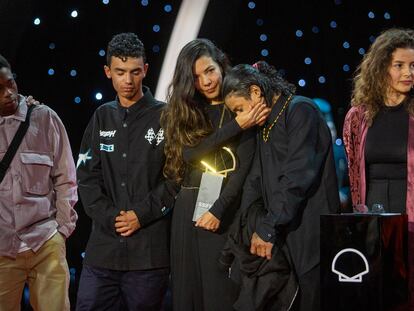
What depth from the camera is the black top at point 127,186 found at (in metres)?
3.48

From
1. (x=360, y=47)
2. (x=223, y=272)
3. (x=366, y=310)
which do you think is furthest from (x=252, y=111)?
(x=360, y=47)

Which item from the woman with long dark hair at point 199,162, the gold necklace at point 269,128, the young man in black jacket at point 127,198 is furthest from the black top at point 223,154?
the young man in black jacket at point 127,198

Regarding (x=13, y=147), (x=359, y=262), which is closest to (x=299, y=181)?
(x=359, y=262)

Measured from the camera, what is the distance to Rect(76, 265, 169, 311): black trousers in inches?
137

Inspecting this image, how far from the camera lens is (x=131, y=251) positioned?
11.4ft

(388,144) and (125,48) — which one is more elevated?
(125,48)

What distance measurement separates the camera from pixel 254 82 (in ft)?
10.4

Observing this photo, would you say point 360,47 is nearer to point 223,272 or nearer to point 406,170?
point 406,170

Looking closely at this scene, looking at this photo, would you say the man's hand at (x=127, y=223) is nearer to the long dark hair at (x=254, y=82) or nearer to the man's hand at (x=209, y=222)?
the man's hand at (x=209, y=222)

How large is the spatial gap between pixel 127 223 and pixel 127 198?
0.13 m

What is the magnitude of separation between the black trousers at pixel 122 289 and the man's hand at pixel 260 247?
65 centimetres

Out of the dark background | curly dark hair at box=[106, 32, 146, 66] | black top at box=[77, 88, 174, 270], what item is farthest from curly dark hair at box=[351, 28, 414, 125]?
the dark background

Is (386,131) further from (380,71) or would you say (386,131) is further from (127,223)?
(127,223)

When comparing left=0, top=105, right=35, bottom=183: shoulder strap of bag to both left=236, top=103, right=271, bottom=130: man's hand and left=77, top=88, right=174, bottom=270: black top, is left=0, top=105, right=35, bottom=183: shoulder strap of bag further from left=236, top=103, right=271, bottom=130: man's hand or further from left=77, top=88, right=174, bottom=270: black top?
left=236, top=103, right=271, bottom=130: man's hand
